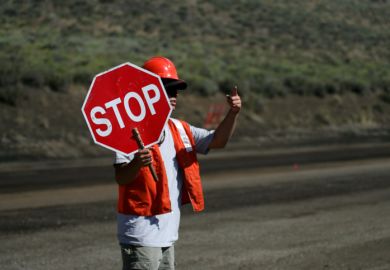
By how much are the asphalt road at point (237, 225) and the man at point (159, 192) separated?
446 centimetres

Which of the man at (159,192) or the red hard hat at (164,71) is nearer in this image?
the man at (159,192)

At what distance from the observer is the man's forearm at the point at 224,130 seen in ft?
17.2

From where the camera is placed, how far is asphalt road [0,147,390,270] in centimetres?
991

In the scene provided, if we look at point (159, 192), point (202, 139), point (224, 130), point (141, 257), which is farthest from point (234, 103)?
point (141, 257)

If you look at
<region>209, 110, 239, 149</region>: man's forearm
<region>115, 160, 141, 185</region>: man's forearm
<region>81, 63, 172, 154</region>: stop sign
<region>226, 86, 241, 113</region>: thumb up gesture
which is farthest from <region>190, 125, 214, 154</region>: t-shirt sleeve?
<region>115, 160, 141, 185</region>: man's forearm

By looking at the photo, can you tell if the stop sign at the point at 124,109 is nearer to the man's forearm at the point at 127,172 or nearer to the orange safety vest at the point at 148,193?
the man's forearm at the point at 127,172

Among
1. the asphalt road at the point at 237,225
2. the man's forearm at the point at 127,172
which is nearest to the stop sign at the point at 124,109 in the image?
the man's forearm at the point at 127,172

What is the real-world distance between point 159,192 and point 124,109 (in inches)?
20.6

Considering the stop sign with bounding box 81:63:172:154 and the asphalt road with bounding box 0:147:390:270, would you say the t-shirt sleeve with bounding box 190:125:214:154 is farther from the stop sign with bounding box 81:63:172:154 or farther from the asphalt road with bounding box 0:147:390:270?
the asphalt road with bounding box 0:147:390:270

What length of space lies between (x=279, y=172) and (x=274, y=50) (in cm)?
3668

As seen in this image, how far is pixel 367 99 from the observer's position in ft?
141

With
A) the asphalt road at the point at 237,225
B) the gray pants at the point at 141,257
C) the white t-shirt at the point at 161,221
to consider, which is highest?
the white t-shirt at the point at 161,221

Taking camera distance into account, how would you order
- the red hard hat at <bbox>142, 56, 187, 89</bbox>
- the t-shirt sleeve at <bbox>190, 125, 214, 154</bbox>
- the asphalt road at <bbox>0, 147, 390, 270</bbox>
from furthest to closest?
the asphalt road at <bbox>0, 147, 390, 270</bbox> < the t-shirt sleeve at <bbox>190, 125, 214, 154</bbox> < the red hard hat at <bbox>142, 56, 187, 89</bbox>

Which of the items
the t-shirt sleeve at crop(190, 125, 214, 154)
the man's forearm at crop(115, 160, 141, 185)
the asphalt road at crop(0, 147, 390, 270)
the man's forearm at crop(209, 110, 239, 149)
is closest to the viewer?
the man's forearm at crop(115, 160, 141, 185)
